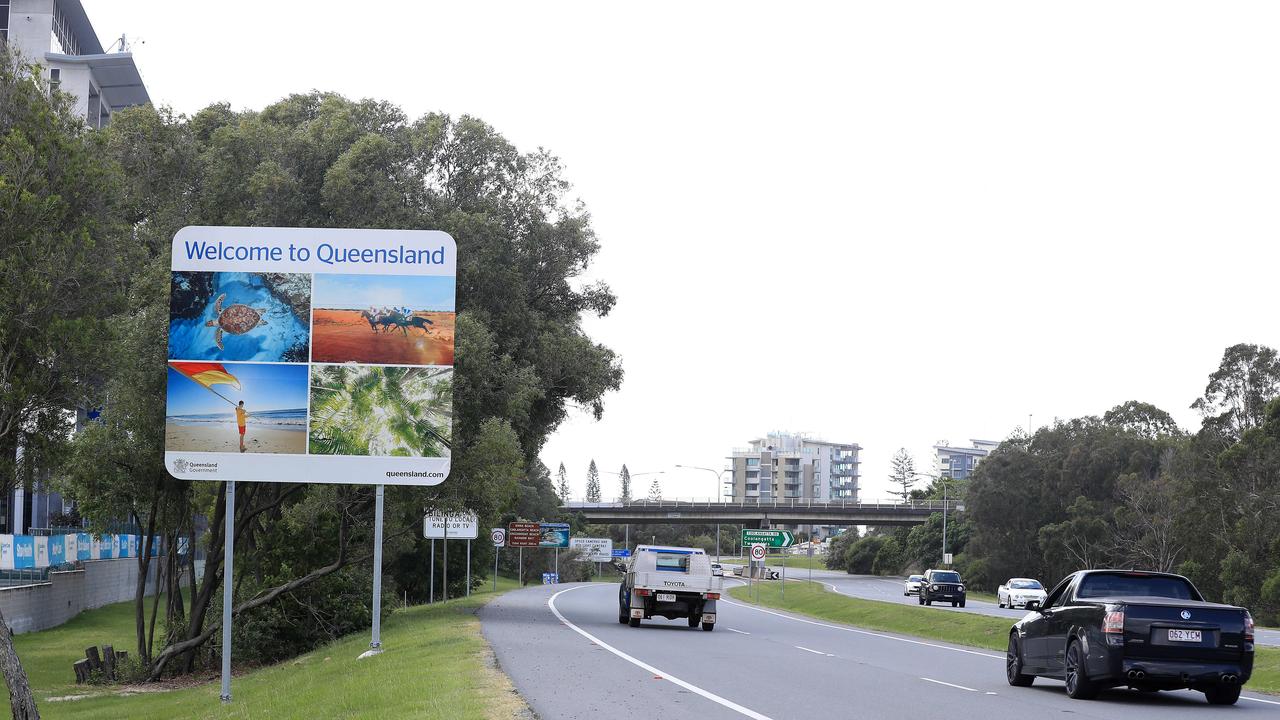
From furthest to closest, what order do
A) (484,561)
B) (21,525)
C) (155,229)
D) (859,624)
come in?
1. (484,561)
2. (21,525)
3. (859,624)
4. (155,229)

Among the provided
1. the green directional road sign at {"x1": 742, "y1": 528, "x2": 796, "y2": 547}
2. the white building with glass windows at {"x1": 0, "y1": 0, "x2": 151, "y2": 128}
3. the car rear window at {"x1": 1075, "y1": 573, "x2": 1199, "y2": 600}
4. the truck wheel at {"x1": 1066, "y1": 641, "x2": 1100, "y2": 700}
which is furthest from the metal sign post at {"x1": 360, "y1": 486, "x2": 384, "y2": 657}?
the white building with glass windows at {"x1": 0, "y1": 0, "x2": 151, "y2": 128}

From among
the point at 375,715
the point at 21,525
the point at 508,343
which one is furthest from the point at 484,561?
the point at 375,715

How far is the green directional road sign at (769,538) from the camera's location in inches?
2133

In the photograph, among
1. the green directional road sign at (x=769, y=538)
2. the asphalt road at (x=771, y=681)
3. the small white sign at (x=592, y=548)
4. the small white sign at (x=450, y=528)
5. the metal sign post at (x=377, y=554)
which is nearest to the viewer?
the asphalt road at (x=771, y=681)

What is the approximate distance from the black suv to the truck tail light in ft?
149

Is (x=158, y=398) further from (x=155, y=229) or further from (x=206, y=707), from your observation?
(x=206, y=707)

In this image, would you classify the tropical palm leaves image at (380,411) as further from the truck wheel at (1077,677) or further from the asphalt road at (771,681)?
the truck wheel at (1077,677)

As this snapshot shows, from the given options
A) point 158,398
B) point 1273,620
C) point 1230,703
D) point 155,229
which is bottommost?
point 1273,620

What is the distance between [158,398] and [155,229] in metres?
5.36

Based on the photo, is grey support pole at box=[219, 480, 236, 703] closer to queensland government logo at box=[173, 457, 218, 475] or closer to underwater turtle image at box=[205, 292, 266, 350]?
queensland government logo at box=[173, 457, 218, 475]

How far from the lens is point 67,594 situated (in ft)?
170

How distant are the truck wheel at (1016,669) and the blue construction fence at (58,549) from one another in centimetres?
2592

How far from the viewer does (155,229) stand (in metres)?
31.8

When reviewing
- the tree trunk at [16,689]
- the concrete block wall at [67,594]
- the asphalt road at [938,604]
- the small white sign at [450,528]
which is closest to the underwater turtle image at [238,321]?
the tree trunk at [16,689]
